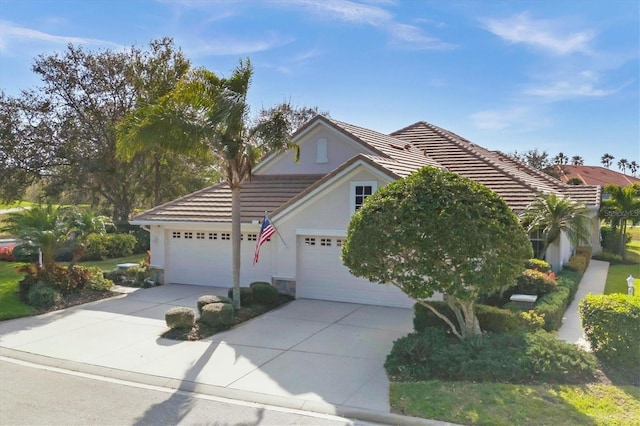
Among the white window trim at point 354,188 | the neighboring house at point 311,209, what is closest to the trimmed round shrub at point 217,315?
the neighboring house at point 311,209

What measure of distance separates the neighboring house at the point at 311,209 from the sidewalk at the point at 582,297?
133 cm

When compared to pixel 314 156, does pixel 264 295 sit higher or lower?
lower

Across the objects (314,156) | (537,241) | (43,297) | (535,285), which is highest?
(314,156)

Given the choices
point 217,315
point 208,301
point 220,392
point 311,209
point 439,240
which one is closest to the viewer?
point 220,392

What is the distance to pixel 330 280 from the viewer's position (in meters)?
14.7

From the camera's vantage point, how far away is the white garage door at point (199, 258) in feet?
54.7

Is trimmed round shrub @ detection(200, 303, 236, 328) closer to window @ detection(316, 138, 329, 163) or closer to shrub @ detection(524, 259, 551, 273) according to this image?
window @ detection(316, 138, 329, 163)

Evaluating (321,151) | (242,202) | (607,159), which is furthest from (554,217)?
(607,159)

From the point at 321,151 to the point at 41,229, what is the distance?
9810 mm

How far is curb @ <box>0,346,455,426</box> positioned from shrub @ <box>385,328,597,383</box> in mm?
1434

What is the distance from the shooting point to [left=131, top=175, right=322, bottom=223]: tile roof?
16531mm

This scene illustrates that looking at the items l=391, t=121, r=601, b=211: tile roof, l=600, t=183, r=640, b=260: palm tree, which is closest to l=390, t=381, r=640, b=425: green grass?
l=391, t=121, r=601, b=211: tile roof

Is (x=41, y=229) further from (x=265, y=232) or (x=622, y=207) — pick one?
(x=622, y=207)

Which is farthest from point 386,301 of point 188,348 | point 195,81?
point 195,81
